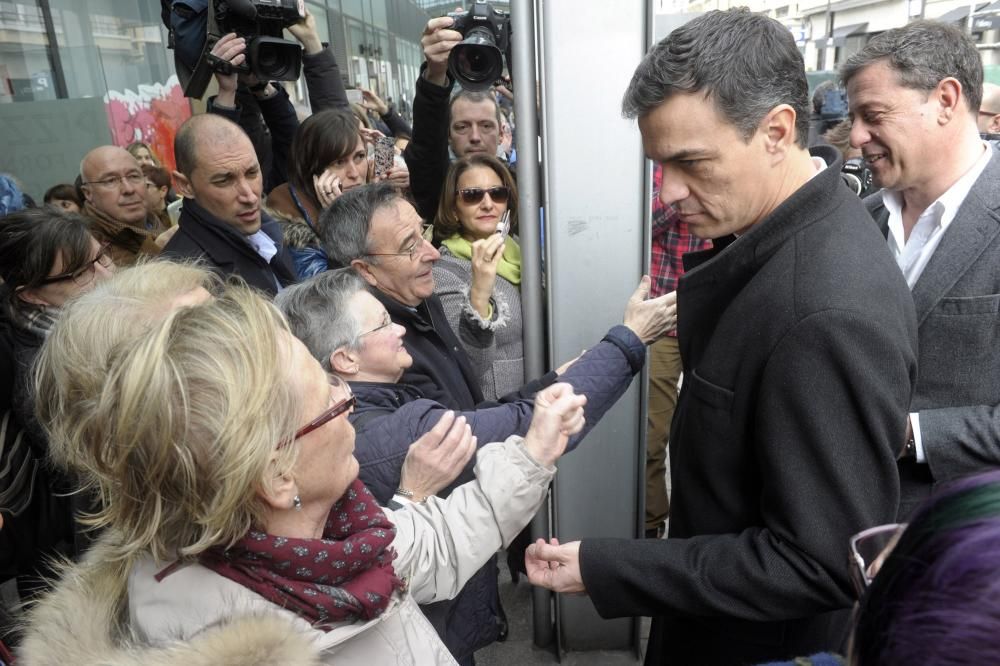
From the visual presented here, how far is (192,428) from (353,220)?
143cm

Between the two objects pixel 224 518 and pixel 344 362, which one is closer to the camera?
pixel 224 518

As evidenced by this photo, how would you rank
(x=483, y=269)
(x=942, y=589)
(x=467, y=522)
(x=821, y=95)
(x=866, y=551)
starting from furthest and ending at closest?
(x=821, y=95) < (x=483, y=269) < (x=467, y=522) < (x=866, y=551) < (x=942, y=589)

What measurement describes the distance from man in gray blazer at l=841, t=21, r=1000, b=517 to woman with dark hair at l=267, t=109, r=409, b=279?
2.12 metres

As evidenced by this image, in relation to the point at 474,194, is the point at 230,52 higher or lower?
higher

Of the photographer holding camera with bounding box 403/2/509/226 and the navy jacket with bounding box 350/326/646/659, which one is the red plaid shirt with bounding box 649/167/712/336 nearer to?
the photographer holding camera with bounding box 403/2/509/226

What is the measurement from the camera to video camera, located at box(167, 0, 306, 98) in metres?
3.16

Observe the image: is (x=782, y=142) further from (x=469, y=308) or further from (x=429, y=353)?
(x=469, y=308)

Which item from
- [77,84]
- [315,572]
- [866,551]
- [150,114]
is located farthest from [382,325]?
[150,114]

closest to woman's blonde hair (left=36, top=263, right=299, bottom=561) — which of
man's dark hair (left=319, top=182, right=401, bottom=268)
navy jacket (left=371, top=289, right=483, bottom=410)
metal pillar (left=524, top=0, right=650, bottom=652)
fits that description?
navy jacket (left=371, top=289, right=483, bottom=410)

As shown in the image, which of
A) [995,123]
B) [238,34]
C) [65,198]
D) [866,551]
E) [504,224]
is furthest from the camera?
[995,123]

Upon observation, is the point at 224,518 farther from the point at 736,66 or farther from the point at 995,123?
the point at 995,123

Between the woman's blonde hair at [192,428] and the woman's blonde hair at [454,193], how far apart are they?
1.79 metres

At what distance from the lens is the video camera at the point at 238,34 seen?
10.4 ft

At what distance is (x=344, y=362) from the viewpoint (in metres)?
1.68
